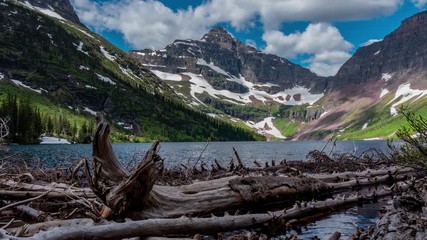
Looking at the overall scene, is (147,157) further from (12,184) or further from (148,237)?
(12,184)

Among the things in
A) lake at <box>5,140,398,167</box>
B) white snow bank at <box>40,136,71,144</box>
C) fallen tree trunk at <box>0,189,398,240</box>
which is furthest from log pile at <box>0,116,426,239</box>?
white snow bank at <box>40,136,71,144</box>

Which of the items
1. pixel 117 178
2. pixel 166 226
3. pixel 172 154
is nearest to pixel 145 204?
pixel 117 178

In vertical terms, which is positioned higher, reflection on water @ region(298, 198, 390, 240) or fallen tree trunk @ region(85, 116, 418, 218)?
fallen tree trunk @ region(85, 116, 418, 218)

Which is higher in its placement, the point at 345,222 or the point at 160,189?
the point at 160,189

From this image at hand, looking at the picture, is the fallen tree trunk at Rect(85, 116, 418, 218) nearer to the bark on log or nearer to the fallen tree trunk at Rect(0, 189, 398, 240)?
the bark on log

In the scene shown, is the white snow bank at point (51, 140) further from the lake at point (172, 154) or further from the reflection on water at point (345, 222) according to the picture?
the reflection on water at point (345, 222)

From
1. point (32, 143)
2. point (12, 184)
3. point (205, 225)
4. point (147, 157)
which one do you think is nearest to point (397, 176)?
point (205, 225)

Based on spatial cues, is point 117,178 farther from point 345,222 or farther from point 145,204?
point 345,222

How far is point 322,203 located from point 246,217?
4.57 m

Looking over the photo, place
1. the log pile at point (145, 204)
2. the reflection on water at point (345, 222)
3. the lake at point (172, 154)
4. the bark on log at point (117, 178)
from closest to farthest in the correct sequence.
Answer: the log pile at point (145, 204)
the bark on log at point (117, 178)
the reflection on water at point (345, 222)
the lake at point (172, 154)

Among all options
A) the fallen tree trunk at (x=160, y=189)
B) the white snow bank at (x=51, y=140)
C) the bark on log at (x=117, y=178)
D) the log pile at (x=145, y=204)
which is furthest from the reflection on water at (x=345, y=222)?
the white snow bank at (x=51, y=140)

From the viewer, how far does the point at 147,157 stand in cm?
862

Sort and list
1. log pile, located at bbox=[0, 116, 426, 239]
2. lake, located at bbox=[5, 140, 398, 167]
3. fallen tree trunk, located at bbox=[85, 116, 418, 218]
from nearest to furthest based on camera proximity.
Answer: log pile, located at bbox=[0, 116, 426, 239]
fallen tree trunk, located at bbox=[85, 116, 418, 218]
lake, located at bbox=[5, 140, 398, 167]

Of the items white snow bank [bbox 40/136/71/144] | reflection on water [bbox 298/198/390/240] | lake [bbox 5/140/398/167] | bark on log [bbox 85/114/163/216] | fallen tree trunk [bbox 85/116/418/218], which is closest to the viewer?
bark on log [bbox 85/114/163/216]
